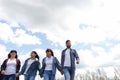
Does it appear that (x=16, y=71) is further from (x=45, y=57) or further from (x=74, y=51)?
(x=74, y=51)

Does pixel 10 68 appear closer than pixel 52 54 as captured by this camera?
Yes

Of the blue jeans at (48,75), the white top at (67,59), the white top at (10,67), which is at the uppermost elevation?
the white top at (67,59)

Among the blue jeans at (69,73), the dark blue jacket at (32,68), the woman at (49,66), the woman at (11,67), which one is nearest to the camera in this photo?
the woman at (11,67)

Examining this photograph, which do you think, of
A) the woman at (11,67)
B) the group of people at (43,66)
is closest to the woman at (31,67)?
the group of people at (43,66)

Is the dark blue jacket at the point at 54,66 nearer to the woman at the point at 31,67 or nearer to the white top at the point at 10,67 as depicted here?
the woman at the point at 31,67

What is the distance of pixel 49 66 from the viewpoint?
13.2 metres

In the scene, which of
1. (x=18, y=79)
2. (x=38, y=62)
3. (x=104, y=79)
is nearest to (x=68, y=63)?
(x=38, y=62)

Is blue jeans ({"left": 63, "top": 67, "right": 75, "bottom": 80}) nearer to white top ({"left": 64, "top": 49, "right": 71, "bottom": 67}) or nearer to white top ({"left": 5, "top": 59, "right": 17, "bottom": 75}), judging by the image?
white top ({"left": 64, "top": 49, "right": 71, "bottom": 67})

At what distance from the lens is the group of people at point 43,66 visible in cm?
1251

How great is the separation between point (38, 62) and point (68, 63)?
1.47 metres

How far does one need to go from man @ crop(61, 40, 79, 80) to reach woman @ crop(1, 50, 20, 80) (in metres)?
2.09

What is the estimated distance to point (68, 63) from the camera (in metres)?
13.1

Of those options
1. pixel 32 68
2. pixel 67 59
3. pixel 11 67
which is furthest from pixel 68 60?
pixel 11 67

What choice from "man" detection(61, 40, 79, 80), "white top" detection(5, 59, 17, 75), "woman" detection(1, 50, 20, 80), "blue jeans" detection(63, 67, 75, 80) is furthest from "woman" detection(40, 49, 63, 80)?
"white top" detection(5, 59, 17, 75)
